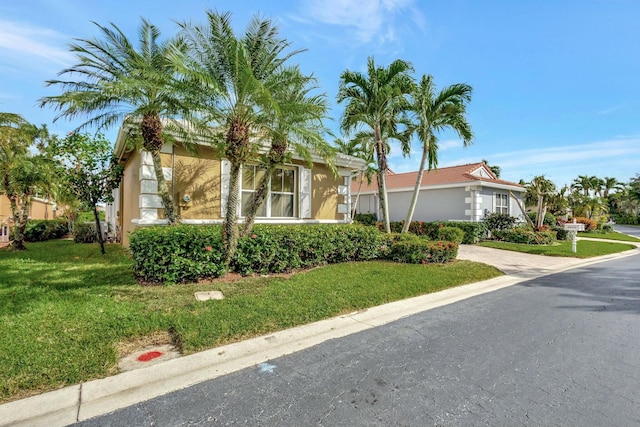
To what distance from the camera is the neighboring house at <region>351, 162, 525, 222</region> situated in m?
18.6

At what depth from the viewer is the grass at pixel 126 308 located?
3334 millimetres

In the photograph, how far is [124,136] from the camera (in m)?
9.67

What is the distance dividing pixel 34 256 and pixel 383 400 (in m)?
12.1

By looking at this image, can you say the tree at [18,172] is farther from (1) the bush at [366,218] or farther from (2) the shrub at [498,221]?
(2) the shrub at [498,221]

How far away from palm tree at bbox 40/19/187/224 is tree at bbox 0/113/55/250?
446 cm

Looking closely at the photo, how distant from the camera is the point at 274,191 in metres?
10.8

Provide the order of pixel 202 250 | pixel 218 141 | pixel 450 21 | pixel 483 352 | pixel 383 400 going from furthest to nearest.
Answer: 1. pixel 450 21
2. pixel 218 141
3. pixel 202 250
4. pixel 483 352
5. pixel 383 400

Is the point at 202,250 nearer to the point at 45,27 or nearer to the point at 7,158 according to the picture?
the point at 45,27

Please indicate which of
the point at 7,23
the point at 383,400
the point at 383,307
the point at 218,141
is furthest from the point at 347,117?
the point at 383,400

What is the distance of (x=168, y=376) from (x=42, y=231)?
1801 centimetres

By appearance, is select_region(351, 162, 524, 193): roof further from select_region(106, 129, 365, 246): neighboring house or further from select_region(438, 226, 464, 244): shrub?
select_region(106, 129, 365, 246): neighboring house

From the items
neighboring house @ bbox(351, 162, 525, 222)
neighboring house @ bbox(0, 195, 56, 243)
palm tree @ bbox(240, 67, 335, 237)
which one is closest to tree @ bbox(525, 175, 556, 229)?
neighboring house @ bbox(351, 162, 525, 222)

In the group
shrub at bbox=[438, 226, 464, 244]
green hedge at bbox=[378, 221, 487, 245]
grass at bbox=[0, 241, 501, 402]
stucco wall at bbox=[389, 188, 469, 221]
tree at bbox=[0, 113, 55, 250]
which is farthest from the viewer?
stucco wall at bbox=[389, 188, 469, 221]

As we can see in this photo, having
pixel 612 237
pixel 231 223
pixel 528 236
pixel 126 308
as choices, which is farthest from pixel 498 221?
pixel 126 308
